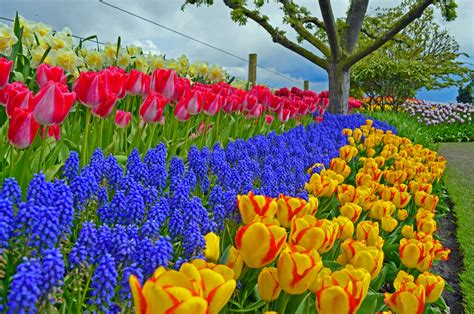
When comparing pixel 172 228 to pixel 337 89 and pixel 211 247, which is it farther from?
pixel 337 89

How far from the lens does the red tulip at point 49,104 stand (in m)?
1.75

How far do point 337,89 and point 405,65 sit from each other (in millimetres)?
5670

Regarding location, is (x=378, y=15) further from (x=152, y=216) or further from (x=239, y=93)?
(x=152, y=216)

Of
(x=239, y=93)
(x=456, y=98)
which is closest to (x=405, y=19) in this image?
(x=239, y=93)

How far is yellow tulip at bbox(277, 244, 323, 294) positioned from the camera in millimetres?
1270

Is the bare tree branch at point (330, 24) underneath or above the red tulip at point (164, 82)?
above

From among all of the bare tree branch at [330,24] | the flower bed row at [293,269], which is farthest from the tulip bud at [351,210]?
the bare tree branch at [330,24]

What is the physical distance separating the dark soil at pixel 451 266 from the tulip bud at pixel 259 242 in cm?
233

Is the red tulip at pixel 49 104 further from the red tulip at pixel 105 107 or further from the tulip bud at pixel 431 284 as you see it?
the tulip bud at pixel 431 284

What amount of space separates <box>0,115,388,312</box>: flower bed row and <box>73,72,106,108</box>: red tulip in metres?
0.41

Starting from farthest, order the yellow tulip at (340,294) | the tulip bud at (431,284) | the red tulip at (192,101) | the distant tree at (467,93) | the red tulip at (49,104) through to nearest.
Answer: the distant tree at (467,93)
the red tulip at (192,101)
the tulip bud at (431,284)
the red tulip at (49,104)
the yellow tulip at (340,294)

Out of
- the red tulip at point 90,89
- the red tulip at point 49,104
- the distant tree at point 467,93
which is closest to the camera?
the red tulip at point 49,104

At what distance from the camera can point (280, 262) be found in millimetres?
1286

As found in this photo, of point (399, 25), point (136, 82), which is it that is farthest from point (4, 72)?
point (399, 25)
